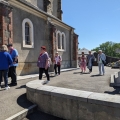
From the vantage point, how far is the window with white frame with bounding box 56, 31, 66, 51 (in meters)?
17.8

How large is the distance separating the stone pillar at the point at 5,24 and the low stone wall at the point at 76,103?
16.1ft

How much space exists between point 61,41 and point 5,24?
9706 mm

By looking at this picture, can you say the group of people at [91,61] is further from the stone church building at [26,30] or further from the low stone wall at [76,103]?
the low stone wall at [76,103]

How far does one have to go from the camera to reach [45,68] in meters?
7.18

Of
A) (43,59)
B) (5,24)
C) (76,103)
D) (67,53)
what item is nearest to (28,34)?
(5,24)

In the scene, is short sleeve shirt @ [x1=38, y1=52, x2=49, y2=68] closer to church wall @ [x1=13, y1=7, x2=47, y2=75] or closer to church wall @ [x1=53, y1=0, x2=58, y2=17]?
church wall @ [x1=13, y1=7, x2=47, y2=75]

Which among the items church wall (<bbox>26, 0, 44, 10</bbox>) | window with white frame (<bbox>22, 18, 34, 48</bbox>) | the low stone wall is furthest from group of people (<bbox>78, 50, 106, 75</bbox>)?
church wall (<bbox>26, 0, 44, 10</bbox>)

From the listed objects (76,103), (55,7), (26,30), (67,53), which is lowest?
(76,103)

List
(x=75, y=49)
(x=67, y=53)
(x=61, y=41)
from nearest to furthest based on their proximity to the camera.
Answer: (x=61, y=41), (x=67, y=53), (x=75, y=49)

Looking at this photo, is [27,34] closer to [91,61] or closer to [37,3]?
[91,61]

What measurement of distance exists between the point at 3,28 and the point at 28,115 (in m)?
6.09

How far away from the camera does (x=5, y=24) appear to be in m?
9.07

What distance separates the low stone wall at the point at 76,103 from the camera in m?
3.62

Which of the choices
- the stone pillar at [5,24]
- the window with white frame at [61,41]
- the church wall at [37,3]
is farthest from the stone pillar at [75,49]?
the stone pillar at [5,24]
